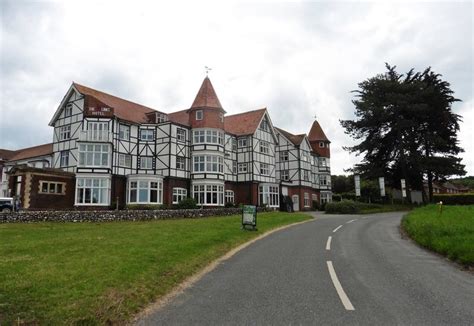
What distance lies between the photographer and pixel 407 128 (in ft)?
166

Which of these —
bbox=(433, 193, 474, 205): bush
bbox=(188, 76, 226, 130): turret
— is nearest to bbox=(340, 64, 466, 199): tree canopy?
bbox=(433, 193, 474, 205): bush

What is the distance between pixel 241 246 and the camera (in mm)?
15109

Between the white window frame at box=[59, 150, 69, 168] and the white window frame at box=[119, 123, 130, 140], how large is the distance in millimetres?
5870

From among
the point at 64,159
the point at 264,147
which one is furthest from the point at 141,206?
the point at 264,147

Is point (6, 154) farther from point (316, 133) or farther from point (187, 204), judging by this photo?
point (316, 133)

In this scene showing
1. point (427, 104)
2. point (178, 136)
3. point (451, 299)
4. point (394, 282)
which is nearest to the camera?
point (451, 299)

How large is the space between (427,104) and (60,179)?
42897mm

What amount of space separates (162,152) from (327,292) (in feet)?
109

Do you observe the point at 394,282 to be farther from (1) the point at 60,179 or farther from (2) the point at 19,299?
(1) the point at 60,179

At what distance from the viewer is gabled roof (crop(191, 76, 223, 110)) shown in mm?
41719

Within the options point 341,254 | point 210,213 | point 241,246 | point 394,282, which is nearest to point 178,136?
point 210,213

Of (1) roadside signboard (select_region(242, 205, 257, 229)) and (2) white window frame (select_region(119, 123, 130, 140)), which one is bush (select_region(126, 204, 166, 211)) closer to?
(2) white window frame (select_region(119, 123, 130, 140))

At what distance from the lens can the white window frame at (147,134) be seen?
39406 mm

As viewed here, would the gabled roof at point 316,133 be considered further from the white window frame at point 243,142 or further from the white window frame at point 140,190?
the white window frame at point 140,190
